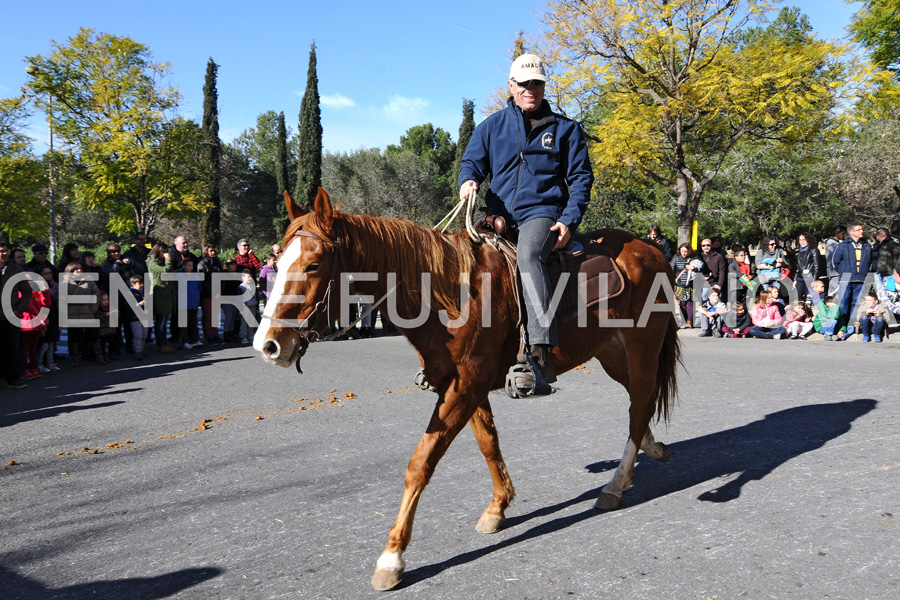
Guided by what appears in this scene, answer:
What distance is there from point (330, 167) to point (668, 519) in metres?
49.0

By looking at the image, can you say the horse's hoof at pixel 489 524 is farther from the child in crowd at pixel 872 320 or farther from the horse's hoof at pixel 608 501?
the child in crowd at pixel 872 320

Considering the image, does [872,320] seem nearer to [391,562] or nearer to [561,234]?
[561,234]

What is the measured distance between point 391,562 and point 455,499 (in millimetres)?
1154

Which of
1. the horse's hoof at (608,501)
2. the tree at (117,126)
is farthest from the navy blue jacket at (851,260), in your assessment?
the tree at (117,126)

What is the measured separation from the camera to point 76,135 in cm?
2823

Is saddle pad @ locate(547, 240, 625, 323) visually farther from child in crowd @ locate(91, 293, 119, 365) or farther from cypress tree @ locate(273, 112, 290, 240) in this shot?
cypress tree @ locate(273, 112, 290, 240)

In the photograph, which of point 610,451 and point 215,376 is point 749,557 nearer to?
point 610,451

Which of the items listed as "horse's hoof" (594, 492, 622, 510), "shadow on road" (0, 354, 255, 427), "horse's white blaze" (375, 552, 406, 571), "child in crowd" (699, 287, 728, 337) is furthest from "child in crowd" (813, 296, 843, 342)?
"horse's white blaze" (375, 552, 406, 571)

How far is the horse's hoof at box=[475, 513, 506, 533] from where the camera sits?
361cm

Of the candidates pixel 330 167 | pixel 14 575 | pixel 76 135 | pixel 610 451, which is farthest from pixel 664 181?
pixel 330 167

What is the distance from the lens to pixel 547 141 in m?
3.92

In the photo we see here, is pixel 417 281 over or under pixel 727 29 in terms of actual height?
under

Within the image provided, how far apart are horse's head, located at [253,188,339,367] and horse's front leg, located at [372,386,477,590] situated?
0.78 meters

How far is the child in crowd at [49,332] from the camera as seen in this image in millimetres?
10172
